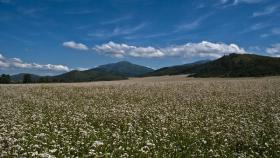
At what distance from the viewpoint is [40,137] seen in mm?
11836

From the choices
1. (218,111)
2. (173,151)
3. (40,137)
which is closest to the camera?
(173,151)

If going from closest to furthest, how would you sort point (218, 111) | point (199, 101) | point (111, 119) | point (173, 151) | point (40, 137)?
point (173, 151) < point (40, 137) < point (111, 119) < point (218, 111) < point (199, 101)

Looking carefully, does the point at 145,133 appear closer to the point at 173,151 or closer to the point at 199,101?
the point at 173,151

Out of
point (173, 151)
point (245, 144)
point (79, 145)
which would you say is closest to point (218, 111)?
point (245, 144)

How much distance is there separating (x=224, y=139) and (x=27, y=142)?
262 inches

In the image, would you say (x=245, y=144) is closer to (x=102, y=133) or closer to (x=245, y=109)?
(x=102, y=133)

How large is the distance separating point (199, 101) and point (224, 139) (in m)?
11.9

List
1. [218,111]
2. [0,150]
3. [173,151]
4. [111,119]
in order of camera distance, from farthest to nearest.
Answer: [218,111] < [111,119] < [173,151] < [0,150]

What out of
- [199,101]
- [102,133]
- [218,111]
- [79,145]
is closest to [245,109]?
[218,111]

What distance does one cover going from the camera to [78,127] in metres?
14.5

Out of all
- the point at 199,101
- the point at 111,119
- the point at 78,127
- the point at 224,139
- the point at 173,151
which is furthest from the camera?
the point at 199,101

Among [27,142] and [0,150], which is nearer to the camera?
[0,150]

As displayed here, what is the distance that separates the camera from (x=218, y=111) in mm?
19984

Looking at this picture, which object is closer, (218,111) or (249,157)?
(249,157)
